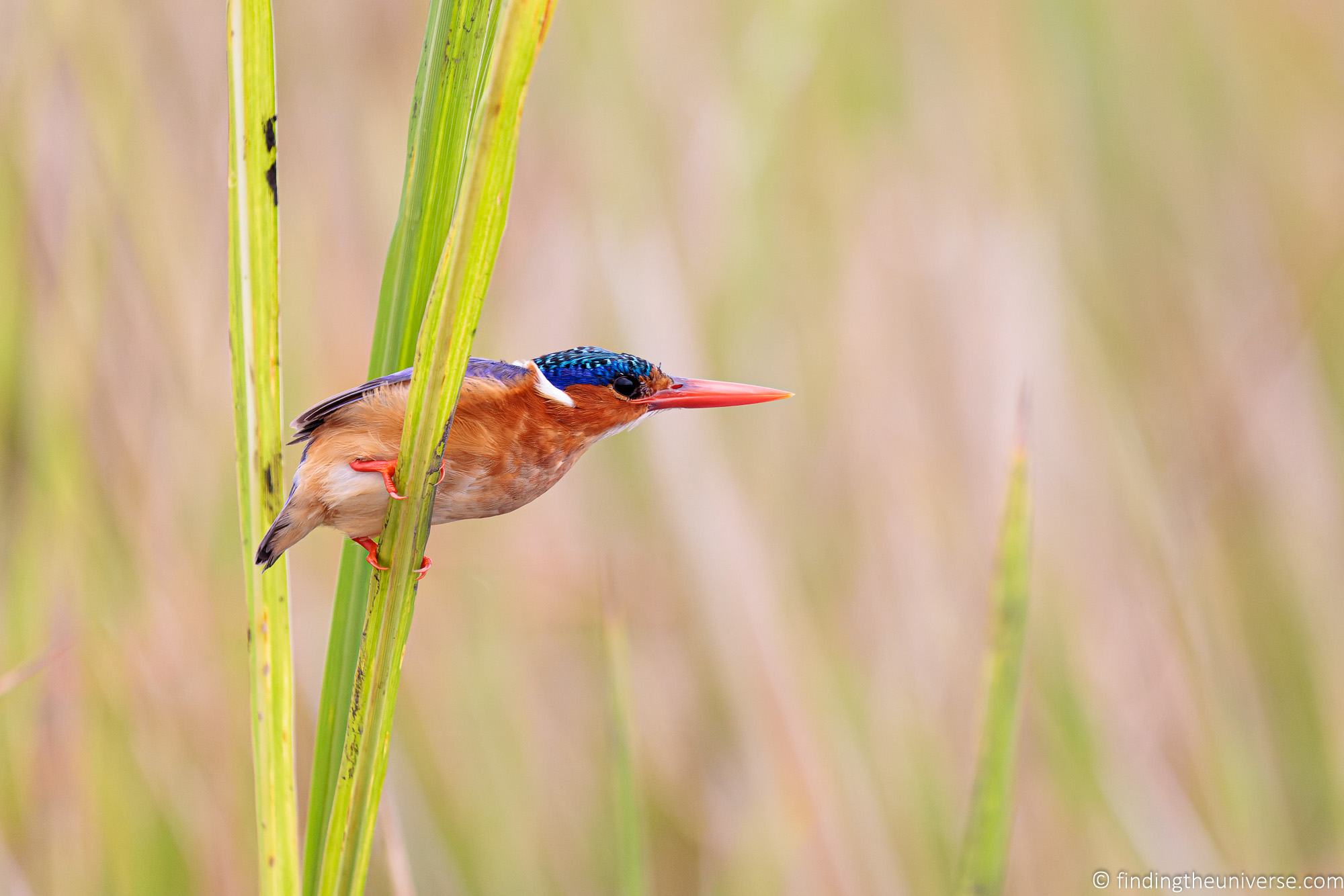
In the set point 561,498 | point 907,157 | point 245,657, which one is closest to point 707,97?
point 907,157

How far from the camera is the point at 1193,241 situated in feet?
6.41

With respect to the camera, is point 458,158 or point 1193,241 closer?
point 458,158

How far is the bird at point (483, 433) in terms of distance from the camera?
610mm

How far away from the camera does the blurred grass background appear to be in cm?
134

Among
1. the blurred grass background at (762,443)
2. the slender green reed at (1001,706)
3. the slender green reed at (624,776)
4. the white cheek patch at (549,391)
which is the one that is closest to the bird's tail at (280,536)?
the white cheek patch at (549,391)

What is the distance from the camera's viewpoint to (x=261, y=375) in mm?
553

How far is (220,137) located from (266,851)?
122 cm

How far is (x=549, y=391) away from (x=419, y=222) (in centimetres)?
17

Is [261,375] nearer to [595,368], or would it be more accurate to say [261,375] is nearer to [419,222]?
[419,222]

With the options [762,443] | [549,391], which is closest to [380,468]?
[549,391]

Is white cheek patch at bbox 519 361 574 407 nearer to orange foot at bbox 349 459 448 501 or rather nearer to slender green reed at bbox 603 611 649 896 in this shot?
orange foot at bbox 349 459 448 501

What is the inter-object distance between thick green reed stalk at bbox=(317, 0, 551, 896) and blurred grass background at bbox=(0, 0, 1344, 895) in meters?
0.84

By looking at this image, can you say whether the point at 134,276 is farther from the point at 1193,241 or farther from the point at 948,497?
the point at 1193,241

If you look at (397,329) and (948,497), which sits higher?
(397,329)
